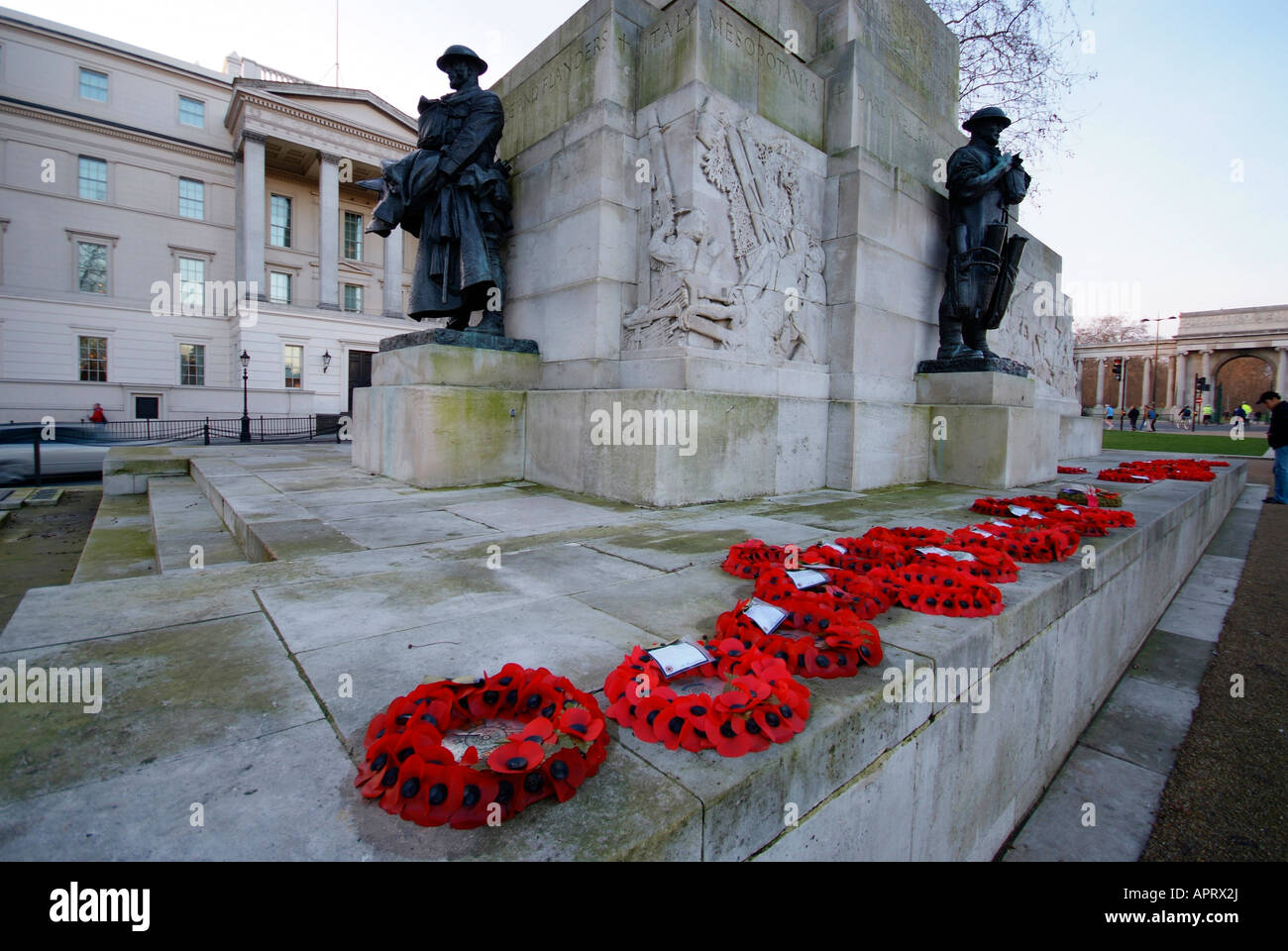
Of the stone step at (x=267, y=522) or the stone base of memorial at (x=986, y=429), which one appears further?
the stone base of memorial at (x=986, y=429)

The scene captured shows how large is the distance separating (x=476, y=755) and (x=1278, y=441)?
16.0m

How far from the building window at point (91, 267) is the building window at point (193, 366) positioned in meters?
4.43

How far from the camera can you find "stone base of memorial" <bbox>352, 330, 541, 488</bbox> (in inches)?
275

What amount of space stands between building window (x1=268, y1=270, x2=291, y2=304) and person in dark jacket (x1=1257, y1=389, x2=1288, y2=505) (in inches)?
1509

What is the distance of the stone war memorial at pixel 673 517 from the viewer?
5.72 ft

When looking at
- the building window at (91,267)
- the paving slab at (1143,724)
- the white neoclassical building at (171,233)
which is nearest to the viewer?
the paving slab at (1143,724)

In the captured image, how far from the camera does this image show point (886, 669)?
7.82 ft

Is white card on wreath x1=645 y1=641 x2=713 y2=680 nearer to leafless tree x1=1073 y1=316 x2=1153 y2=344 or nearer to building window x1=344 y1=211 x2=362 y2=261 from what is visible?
building window x1=344 y1=211 x2=362 y2=261

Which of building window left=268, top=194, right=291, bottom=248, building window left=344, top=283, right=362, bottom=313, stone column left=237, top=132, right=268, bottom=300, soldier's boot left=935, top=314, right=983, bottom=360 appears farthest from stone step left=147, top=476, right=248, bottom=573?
building window left=268, top=194, right=291, bottom=248

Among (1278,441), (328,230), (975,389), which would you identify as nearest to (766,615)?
(975,389)

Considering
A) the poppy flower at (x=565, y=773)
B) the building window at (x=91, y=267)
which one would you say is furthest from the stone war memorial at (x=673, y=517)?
the building window at (x=91, y=267)

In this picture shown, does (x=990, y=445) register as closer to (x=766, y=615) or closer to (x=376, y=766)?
(x=766, y=615)

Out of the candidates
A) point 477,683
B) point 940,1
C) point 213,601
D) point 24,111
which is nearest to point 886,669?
point 477,683

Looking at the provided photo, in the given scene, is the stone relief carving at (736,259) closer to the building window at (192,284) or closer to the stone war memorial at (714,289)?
the stone war memorial at (714,289)
